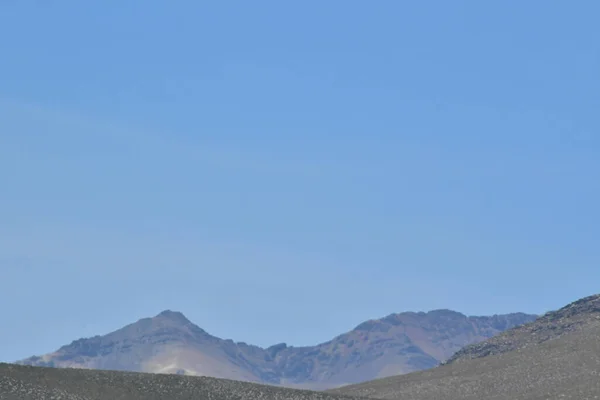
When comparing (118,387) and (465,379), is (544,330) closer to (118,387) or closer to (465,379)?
(465,379)

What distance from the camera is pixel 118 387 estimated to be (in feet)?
323

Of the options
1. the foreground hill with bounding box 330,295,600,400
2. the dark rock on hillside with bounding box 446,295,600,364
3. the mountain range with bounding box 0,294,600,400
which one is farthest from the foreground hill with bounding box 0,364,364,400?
the dark rock on hillside with bounding box 446,295,600,364

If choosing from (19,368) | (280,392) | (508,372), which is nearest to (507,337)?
(508,372)

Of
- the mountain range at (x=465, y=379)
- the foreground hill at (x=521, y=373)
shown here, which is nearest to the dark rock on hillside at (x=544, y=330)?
the mountain range at (x=465, y=379)

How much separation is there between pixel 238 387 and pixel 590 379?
4036 centimetres

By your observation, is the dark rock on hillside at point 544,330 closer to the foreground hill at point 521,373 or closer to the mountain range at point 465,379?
the mountain range at point 465,379

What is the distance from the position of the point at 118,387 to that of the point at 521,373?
57.3 m

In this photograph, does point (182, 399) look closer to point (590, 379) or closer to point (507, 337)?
point (590, 379)

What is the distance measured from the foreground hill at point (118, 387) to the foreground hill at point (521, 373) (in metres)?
26.9

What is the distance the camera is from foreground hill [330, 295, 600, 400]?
421 feet

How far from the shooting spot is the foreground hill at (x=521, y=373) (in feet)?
421

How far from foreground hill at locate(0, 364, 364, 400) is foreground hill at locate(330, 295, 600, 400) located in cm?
2691

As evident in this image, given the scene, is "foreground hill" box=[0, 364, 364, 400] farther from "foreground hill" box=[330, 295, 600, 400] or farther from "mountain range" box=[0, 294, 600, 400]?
"foreground hill" box=[330, 295, 600, 400]

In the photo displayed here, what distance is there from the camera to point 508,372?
14125 centimetres
